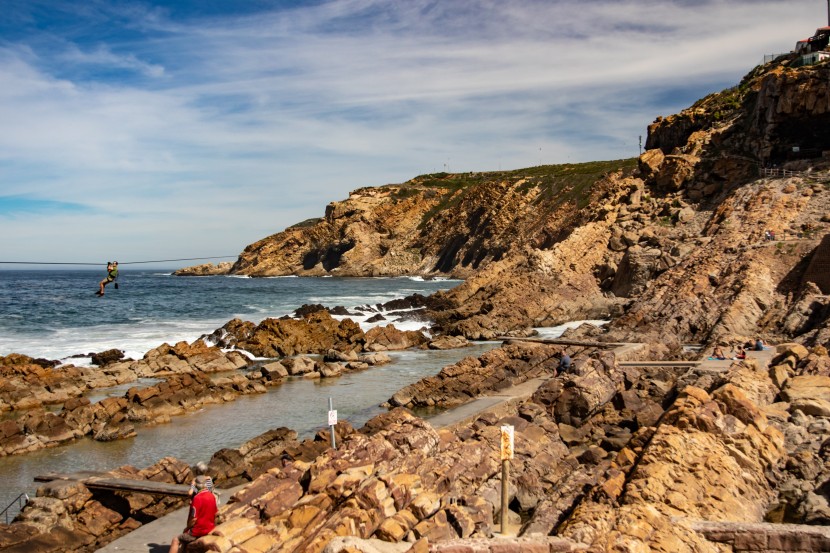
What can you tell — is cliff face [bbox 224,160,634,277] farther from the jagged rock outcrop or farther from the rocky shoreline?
the rocky shoreline

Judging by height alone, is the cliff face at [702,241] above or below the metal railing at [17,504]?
above

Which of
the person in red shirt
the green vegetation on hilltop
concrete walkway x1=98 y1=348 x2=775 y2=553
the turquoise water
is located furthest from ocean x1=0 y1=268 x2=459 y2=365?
the green vegetation on hilltop

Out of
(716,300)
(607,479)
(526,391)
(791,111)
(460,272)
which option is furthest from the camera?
(460,272)

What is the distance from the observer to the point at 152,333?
37.8m

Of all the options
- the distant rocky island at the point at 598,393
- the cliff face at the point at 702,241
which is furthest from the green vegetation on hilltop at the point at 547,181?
the distant rocky island at the point at 598,393

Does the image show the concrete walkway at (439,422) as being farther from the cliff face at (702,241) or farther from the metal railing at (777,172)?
the metal railing at (777,172)

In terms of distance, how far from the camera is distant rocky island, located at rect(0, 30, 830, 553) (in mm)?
8242

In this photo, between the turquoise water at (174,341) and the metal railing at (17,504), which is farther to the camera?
the turquoise water at (174,341)

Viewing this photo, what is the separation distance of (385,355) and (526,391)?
1308 centimetres

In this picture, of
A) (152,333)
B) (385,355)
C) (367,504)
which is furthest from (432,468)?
(152,333)

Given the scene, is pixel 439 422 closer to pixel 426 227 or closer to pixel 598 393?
pixel 598 393

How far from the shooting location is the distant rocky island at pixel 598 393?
8242mm

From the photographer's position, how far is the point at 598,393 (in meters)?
16.4

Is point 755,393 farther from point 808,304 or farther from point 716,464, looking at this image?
point 808,304
